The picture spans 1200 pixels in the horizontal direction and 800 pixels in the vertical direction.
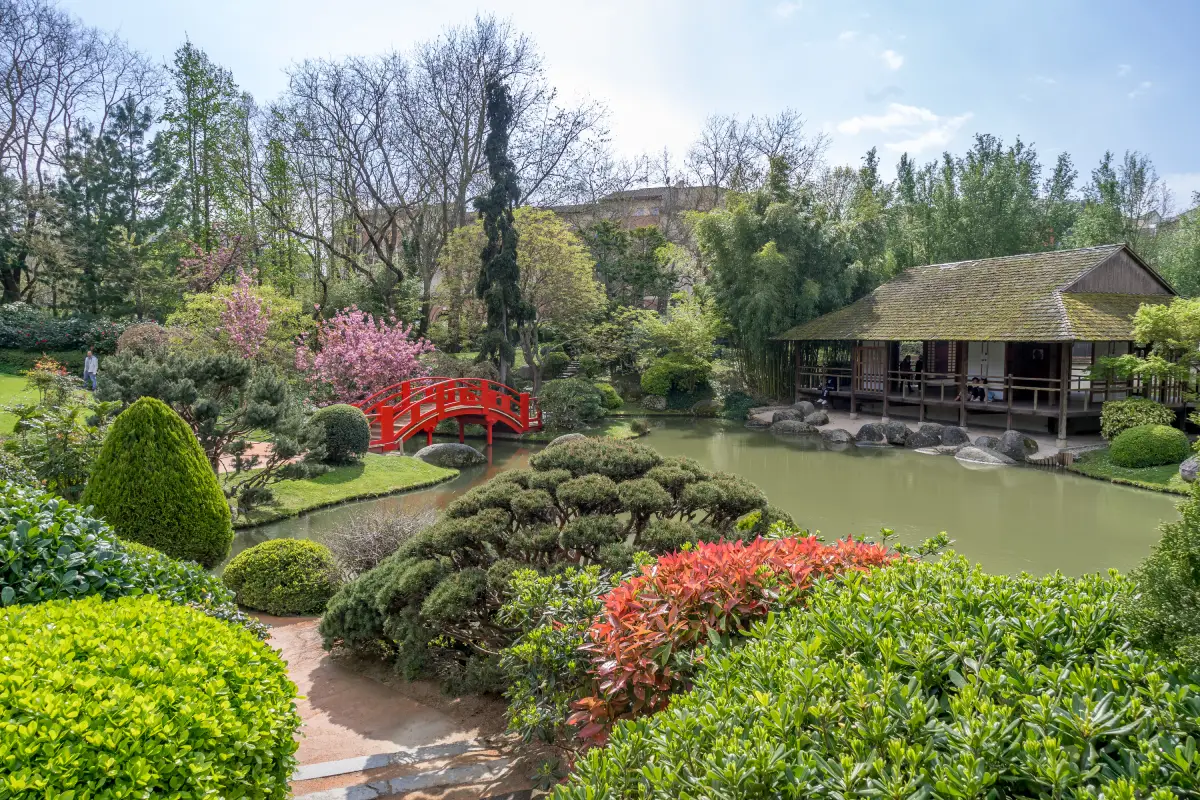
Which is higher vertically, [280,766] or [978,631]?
[978,631]

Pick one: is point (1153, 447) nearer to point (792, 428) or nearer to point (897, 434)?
point (897, 434)

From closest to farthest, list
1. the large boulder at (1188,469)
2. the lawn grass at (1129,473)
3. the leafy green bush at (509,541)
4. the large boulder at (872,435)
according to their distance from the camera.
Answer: the leafy green bush at (509,541), the large boulder at (1188,469), the lawn grass at (1129,473), the large boulder at (872,435)

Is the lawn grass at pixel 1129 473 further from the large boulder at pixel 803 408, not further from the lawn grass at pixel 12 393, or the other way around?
the lawn grass at pixel 12 393

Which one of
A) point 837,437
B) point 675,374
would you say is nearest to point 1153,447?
point 837,437

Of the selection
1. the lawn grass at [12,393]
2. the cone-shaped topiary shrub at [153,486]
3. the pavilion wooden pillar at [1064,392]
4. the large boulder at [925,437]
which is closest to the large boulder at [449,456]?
the lawn grass at [12,393]

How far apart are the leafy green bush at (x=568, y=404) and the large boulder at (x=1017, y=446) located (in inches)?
410

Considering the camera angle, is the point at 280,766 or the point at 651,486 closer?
the point at 280,766

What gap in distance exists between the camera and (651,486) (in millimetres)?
5520

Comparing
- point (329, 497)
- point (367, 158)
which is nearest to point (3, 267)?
point (367, 158)

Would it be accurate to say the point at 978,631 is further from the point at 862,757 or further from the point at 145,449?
the point at 145,449

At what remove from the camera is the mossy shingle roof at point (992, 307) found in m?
17.1

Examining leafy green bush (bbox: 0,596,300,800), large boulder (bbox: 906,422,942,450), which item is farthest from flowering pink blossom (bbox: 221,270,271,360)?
leafy green bush (bbox: 0,596,300,800)

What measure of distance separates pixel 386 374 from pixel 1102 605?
62.5ft

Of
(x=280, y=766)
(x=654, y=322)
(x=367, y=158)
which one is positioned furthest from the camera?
(x=367, y=158)
